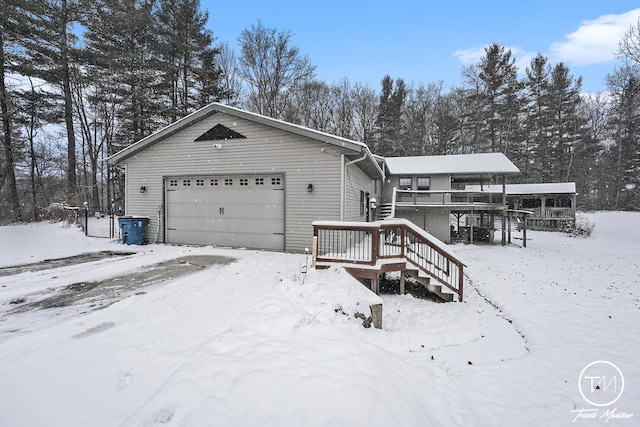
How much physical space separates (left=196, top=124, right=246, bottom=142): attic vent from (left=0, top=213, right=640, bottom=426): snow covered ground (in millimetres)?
4629

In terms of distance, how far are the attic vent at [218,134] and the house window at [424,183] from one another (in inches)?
526

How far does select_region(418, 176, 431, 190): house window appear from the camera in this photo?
61.7 feet

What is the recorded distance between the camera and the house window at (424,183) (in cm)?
1880

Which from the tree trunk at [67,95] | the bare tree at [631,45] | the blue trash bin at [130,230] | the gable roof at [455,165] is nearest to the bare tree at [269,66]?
the gable roof at [455,165]

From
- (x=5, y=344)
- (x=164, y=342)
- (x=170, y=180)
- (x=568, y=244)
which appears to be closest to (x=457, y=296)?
(x=164, y=342)

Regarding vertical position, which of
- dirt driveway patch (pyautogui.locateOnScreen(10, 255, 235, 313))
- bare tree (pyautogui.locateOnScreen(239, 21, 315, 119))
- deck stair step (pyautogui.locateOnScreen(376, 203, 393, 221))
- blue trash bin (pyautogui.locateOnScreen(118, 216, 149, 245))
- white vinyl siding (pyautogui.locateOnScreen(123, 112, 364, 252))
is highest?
bare tree (pyautogui.locateOnScreen(239, 21, 315, 119))

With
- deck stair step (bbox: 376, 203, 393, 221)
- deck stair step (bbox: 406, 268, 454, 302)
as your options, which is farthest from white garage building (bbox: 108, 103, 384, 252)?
deck stair step (bbox: 376, 203, 393, 221)

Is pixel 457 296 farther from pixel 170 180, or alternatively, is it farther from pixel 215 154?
pixel 170 180

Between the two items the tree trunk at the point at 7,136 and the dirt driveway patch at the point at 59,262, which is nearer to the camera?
the dirt driveway patch at the point at 59,262

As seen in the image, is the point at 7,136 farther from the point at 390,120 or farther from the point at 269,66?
the point at 390,120

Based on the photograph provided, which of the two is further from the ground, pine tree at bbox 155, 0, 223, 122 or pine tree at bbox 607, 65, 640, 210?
pine tree at bbox 155, 0, 223, 122

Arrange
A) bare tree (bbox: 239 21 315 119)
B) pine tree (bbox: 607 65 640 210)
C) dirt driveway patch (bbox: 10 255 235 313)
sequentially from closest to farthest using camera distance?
dirt driveway patch (bbox: 10 255 235 313) < bare tree (bbox: 239 21 315 119) < pine tree (bbox: 607 65 640 210)

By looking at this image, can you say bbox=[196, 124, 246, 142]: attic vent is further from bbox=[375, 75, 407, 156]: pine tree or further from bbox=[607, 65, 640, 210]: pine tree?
bbox=[607, 65, 640, 210]: pine tree

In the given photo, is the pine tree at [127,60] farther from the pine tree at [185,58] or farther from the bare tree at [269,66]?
the bare tree at [269,66]
